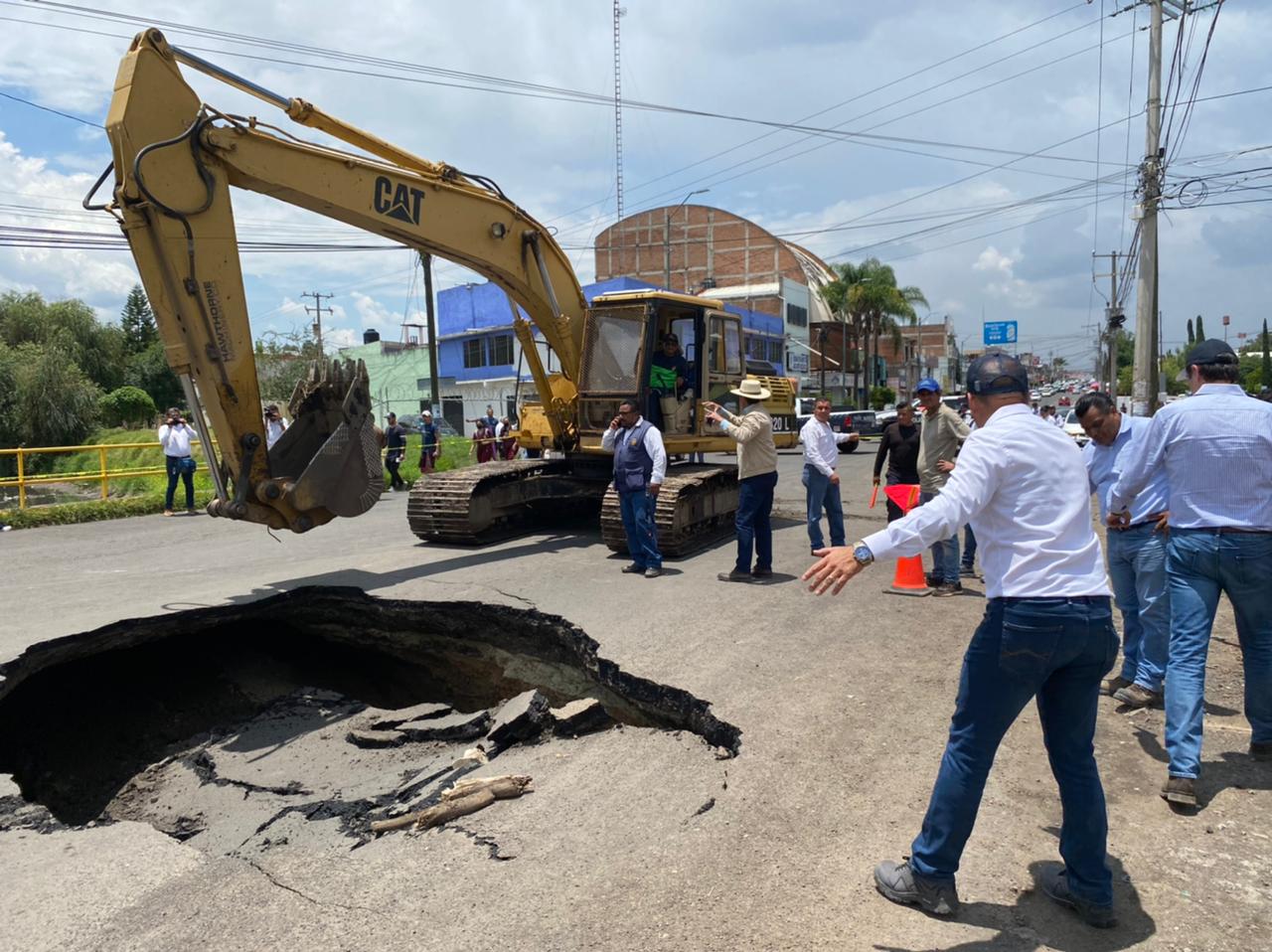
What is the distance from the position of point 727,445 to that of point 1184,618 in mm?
7446

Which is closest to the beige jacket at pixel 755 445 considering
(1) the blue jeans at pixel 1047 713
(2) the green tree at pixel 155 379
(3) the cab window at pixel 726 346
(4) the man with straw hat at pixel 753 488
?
(4) the man with straw hat at pixel 753 488

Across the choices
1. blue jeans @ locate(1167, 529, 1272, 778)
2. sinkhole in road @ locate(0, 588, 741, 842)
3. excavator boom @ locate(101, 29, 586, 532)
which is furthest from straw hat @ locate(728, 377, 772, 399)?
blue jeans @ locate(1167, 529, 1272, 778)

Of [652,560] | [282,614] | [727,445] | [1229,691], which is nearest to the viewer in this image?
[1229,691]

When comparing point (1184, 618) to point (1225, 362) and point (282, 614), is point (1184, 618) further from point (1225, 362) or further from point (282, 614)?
point (282, 614)

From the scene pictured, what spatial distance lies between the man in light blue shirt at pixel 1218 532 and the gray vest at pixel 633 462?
16.6ft

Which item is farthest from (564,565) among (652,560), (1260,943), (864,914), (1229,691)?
(1260,943)

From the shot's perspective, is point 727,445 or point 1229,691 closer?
point 1229,691

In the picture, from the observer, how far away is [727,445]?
11305 mm

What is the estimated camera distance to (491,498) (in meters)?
10.6

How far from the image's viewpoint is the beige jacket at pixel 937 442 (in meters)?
7.86

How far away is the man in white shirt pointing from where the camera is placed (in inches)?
346

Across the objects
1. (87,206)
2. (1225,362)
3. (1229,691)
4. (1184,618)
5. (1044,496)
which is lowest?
(1229,691)

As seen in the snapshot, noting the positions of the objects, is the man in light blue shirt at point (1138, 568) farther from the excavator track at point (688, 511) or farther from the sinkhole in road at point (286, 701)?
the excavator track at point (688, 511)

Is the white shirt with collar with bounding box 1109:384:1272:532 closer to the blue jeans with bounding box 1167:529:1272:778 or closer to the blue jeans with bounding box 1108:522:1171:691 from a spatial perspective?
the blue jeans with bounding box 1167:529:1272:778
